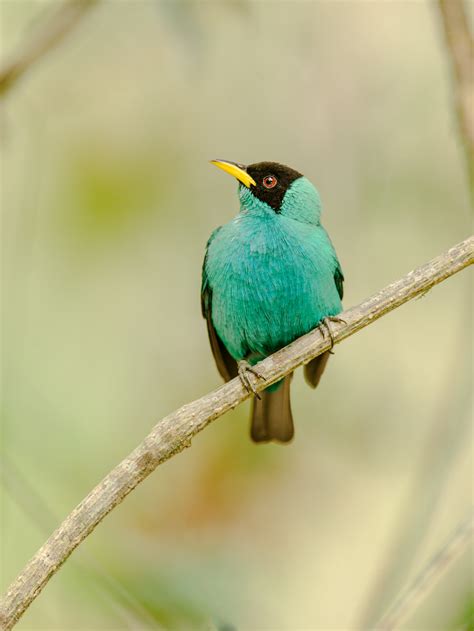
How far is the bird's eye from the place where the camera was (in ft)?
14.5

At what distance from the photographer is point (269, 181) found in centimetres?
444

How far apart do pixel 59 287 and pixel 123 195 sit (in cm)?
87

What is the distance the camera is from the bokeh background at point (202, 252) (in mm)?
5273

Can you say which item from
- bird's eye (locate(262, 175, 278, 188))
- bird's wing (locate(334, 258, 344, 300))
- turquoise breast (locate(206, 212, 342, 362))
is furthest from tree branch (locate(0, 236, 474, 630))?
bird's eye (locate(262, 175, 278, 188))

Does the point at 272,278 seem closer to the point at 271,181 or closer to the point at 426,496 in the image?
the point at 271,181

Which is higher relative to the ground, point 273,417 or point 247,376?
point 247,376

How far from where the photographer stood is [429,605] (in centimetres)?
418

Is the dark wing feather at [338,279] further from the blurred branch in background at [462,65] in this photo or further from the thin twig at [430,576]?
the thin twig at [430,576]

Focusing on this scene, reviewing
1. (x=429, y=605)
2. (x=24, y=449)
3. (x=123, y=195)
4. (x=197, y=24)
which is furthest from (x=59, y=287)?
(x=429, y=605)

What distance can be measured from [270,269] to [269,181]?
49cm

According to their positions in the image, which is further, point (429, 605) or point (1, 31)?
point (1, 31)

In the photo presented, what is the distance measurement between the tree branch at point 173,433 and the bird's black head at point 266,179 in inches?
35.7

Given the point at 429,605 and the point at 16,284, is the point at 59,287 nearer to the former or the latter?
the point at 16,284

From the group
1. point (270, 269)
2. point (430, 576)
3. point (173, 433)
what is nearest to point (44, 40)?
point (270, 269)
